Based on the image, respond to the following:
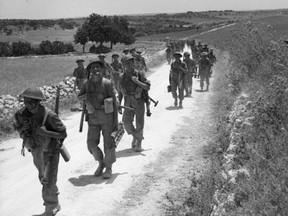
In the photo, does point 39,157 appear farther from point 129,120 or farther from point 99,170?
point 129,120

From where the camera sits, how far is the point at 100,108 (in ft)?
26.8

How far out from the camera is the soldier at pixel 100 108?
8133 millimetres

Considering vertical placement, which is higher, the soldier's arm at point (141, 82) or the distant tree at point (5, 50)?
the soldier's arm at point (141, 82)

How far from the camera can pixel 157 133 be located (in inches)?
477

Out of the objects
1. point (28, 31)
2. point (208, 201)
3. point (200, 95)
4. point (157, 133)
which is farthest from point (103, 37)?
point (208, 201)

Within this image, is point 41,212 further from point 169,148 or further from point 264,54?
point 264,54

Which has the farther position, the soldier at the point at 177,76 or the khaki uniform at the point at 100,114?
the soldier at the point at 177,76

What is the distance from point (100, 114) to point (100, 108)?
12 centimetres

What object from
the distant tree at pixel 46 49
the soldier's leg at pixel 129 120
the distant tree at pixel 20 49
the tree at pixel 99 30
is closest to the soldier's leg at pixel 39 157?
the soldier's leg at pixel 129 120

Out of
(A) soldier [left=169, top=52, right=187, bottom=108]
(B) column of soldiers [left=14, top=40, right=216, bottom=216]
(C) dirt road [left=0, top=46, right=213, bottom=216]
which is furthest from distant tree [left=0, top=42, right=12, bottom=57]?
(B) column of soldiers [left=14, top=40, right=216, bottom=216]

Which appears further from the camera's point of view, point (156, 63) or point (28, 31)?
point (28, 31)

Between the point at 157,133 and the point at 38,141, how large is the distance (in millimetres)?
5955

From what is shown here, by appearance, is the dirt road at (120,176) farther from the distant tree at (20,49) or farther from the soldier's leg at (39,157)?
the distant tree at (20,49)

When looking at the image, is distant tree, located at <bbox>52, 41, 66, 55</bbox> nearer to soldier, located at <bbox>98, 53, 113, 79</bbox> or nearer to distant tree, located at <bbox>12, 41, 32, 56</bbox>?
distant tree, located at <bbox>12, 41, 32, 56</bbox>
